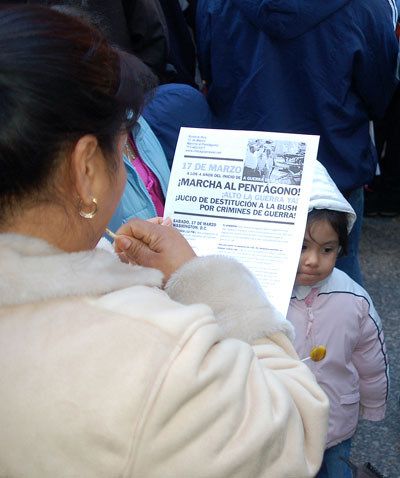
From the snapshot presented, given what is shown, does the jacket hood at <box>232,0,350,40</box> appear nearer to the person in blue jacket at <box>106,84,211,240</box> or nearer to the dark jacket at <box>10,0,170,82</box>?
the person in blue jacket at <box>106,84,211,240</box>

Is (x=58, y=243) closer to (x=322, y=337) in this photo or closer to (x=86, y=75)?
(x=86, y=75)

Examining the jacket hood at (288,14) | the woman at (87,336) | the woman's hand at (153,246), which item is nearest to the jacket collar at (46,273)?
the woman at (87,336)

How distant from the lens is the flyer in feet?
3.82

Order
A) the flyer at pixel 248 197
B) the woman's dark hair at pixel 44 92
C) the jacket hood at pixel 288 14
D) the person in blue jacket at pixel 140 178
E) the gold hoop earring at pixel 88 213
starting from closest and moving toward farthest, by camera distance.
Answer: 1. the woman's dark hair at pixel 44 92
2. the gold hoop earring at pixel 88 213
3. the flyer at pixel 248 197
4. the person in blue jacket at pixel 140 178
5. the jacket hood at pixel 288 14

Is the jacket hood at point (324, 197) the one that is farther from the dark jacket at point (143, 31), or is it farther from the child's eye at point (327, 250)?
the dark jacket at point (143, 31)

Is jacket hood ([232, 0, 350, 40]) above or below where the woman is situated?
above

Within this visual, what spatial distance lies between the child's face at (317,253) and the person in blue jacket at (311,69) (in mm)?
507

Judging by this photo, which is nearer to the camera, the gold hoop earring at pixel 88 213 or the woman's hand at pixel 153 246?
the gold hoop earring at pixel 88 213

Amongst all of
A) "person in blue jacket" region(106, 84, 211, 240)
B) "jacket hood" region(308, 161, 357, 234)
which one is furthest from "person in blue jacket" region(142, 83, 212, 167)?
"jacket hood" region(308, 161, 357, 234)

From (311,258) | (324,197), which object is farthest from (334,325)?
(324,197)

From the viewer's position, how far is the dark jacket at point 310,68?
190cm

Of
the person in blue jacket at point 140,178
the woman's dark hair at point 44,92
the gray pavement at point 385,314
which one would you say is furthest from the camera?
the gray pavement at point 385,314

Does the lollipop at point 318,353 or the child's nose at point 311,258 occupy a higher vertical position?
the child's nose at point 311,258

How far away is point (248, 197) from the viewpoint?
1.23m
